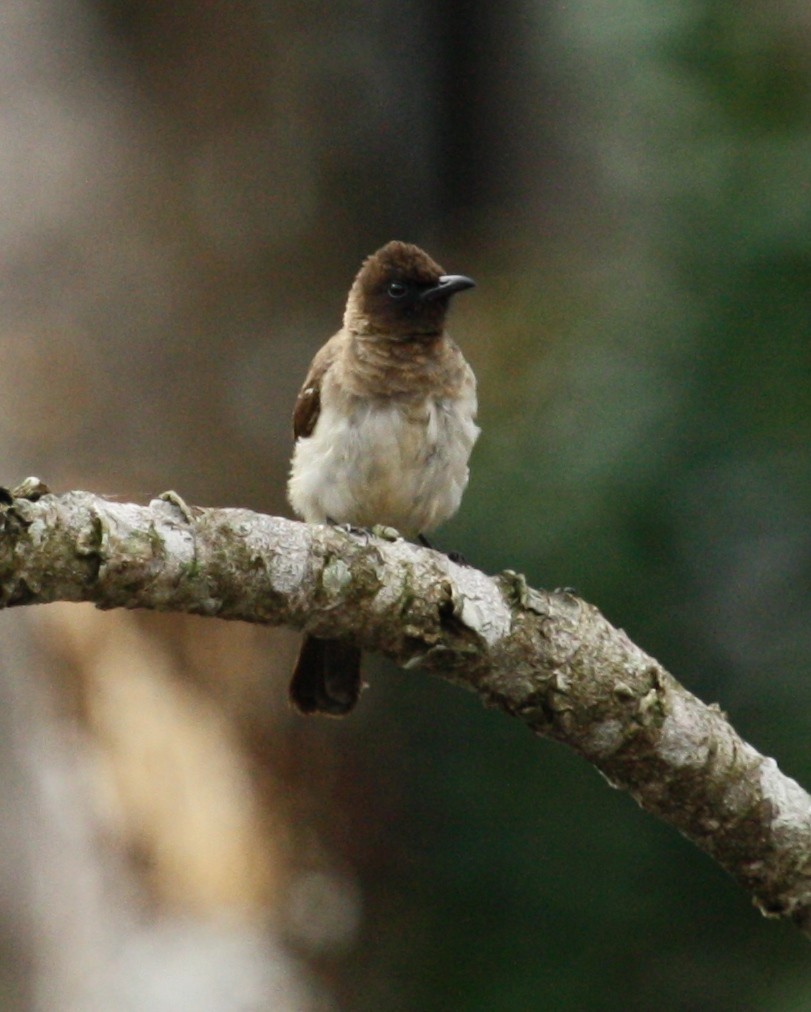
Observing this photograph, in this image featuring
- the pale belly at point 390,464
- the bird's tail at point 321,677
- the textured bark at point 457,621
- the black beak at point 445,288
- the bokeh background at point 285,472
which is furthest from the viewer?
the bokeh background at point 285,472

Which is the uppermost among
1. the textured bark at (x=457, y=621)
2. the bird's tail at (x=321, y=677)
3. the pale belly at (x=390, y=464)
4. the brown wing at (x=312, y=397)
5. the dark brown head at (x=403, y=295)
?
the dark brown head at (x=403, y=295)

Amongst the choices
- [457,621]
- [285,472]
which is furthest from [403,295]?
[457,621]

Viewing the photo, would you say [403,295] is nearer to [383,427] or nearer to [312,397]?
[312,397]

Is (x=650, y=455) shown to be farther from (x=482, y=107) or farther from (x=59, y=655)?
(x=482, y=107)

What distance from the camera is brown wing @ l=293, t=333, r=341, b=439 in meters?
5.12

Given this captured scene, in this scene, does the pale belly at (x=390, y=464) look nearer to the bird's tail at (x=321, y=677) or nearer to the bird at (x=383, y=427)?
the bird at (x=383, y=427)

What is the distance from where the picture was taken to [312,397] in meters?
5.14

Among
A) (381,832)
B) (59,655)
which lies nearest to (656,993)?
(381,832)

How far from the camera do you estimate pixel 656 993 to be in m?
5.82

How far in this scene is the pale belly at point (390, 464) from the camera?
4.86 meters

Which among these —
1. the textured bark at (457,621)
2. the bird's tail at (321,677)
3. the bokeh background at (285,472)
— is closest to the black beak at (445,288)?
the bokeh background at (285,472)

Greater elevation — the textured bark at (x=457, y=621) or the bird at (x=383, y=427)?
the bird at (x=383, y=427)

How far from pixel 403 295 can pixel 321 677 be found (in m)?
1.29

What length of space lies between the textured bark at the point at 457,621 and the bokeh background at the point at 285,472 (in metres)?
1.92
